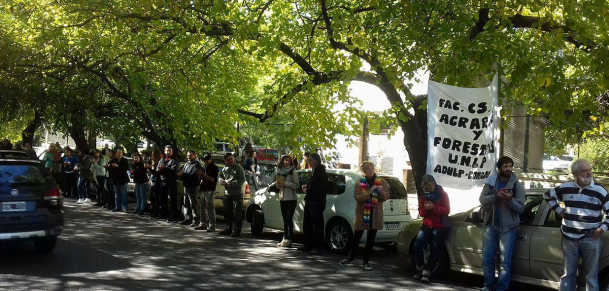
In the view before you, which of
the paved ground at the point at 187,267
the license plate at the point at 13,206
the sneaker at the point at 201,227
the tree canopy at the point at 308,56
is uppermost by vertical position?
the tree canopy at the point at 308,56

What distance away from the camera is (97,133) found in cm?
2384

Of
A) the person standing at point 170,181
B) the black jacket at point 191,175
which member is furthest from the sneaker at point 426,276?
the person standing at point 170,181

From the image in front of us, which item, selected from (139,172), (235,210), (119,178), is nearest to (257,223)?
(235,210)

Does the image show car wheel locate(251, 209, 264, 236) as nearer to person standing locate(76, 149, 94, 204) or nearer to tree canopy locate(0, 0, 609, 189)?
tree canopy locate(0, 0, 609, 189)

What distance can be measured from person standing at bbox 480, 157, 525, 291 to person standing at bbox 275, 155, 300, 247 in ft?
15.2

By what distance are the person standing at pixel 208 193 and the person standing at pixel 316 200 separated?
3.21m

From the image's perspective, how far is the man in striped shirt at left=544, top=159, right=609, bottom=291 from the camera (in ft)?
23.8

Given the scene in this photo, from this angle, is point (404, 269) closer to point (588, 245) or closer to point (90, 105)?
point (588, 245)

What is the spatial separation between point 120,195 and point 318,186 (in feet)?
27.7

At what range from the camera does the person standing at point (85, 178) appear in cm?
1988

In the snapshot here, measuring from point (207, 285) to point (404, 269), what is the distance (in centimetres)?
346

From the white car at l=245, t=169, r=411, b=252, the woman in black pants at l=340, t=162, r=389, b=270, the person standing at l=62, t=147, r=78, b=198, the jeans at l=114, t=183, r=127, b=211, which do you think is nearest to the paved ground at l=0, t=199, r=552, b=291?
the white car at l=245, t=169, r=411, b=252

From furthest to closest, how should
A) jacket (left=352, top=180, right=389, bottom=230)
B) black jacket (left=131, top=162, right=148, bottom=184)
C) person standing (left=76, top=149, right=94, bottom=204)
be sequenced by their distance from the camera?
person standing (left=76, top=149, right=94, bottom=204)
black jacket (left=131, top=162, right=148, bottom=184)
jacket (left=352, top=180, right=389, bottom=230)

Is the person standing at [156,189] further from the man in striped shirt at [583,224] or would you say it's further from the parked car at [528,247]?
the man in striped shirt at [583,224]
